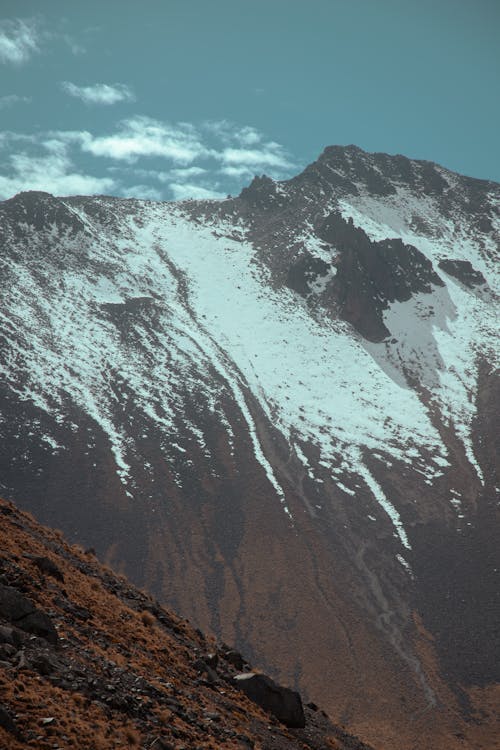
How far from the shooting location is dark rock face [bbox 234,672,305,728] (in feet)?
69.3

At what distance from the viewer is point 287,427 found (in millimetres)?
102312

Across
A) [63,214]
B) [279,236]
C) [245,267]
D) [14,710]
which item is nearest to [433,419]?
[245,267]

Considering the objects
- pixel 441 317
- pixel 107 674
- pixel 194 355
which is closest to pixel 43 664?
pixel 107 674

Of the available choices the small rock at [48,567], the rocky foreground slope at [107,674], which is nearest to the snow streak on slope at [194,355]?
the rocky foreground slope at [107,674]

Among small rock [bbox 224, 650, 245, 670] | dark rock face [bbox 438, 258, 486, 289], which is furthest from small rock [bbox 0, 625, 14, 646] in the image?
dark rock face [bbox 438, 258, 486, 289]

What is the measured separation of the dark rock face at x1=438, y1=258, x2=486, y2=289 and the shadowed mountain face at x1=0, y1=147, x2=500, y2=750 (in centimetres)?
52

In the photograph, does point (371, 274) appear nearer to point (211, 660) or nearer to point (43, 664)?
point (211, 660)

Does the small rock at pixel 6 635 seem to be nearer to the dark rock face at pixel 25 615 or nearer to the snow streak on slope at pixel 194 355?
the dark rock face at pixel 25 615

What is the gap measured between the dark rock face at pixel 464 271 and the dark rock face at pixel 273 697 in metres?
144

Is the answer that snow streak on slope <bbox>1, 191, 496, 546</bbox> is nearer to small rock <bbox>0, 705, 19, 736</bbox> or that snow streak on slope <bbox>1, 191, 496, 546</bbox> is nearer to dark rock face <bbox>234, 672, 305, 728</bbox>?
dark rock face <bbox>234, 672, 305, 728</bbox>

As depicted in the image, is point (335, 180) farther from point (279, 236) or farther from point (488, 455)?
point (488, 455)

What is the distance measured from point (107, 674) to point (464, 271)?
155 metres

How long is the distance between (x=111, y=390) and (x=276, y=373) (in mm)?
32781

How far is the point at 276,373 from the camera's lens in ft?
387
